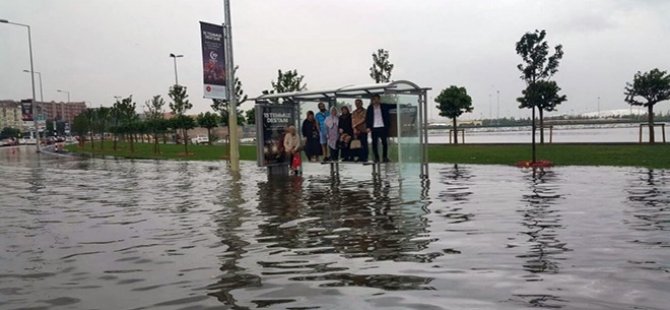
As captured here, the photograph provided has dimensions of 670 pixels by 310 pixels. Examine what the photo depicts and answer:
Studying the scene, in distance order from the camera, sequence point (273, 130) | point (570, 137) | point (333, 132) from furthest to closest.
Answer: point (570, 137)
point (273, 130)
point (333, 132)

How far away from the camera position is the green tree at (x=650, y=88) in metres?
33.4

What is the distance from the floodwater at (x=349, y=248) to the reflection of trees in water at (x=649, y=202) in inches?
1.6

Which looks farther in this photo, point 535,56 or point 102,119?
point 102,119

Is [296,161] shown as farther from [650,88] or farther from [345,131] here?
[650,88]

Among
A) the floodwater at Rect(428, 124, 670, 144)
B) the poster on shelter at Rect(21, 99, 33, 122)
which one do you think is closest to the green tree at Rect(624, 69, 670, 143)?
the floodwater at Rect(428, 124, 670, 144)

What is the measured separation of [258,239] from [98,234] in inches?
105

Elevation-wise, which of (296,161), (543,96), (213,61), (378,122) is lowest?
(296,161)

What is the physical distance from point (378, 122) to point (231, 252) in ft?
32.9

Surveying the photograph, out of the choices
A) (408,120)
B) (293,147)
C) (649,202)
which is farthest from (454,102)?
(649,202)

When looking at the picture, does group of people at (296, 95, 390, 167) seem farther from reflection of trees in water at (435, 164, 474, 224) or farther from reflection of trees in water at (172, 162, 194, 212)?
reflection of trees in water at (172, 162, 194, 212)

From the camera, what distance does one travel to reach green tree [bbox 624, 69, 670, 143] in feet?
109

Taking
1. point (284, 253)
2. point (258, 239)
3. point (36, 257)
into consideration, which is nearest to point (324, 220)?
point (258, 239)

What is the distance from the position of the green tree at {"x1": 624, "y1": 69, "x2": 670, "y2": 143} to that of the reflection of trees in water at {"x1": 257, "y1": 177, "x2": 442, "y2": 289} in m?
25.5

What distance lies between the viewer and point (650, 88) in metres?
33.7
